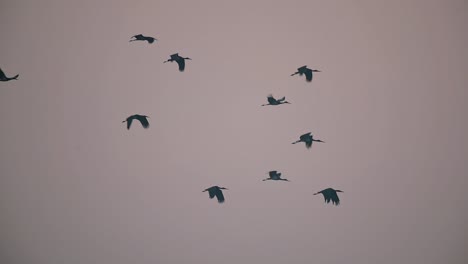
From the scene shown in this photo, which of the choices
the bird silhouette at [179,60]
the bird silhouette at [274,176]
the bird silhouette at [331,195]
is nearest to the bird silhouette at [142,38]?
the bird silhouette at [179,60]

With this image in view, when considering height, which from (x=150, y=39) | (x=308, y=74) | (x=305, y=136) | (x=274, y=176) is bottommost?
(x=274, y=176)

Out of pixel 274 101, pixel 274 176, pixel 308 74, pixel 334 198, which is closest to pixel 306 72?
pixel 308 74

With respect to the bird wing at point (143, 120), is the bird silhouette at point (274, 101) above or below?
above

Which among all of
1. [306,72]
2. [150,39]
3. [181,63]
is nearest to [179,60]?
[181,63]

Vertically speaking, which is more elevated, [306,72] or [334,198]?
[306,72]

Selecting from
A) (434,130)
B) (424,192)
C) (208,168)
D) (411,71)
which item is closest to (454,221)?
(424,192)

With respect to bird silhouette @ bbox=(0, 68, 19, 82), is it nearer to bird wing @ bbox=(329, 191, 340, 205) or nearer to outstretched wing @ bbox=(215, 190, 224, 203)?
outstretched wing @ bbox=(215, 190, 224, 203)

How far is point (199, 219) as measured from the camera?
1.37 metres

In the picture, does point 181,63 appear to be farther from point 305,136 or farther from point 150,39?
point 305,136

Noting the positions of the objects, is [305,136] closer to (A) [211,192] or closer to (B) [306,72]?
(B) [306,72]

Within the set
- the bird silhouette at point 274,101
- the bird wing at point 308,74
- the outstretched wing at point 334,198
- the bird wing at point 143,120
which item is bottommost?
the outstretched wing at point 334,198

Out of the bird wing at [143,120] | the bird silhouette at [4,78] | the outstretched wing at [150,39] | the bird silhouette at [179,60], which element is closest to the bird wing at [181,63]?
the bird silhouette at [179,60]

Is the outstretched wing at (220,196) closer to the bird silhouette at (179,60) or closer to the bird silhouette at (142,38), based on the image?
the bird silhouette at (179,60)

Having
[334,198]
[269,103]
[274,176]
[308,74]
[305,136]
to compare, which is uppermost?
[308,74]
